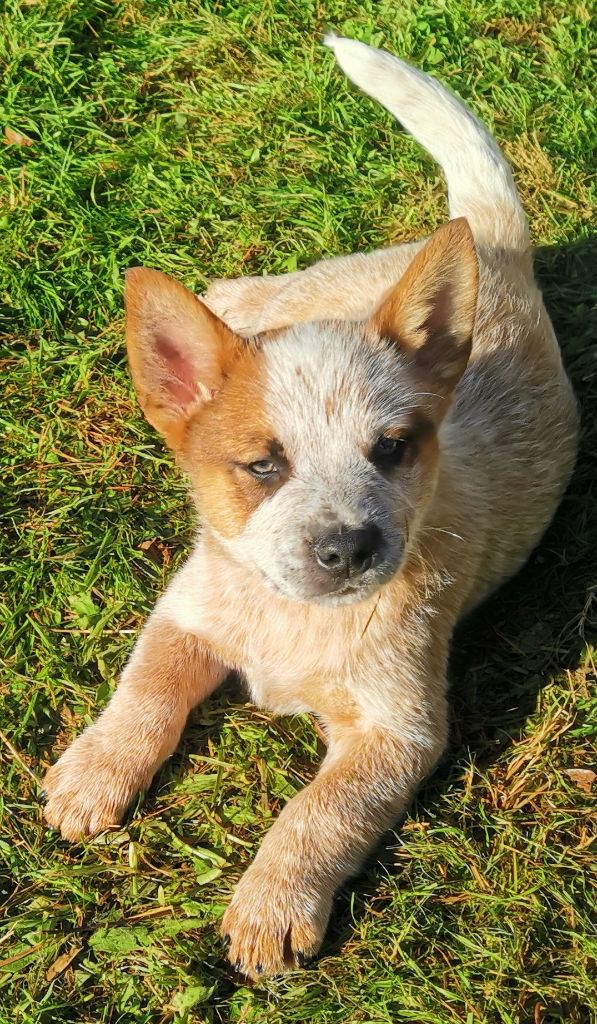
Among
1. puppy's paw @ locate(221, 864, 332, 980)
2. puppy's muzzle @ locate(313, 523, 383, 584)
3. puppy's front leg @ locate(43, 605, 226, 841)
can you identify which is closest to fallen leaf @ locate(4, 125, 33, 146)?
puppy's front leg @ locate(43, 605, 226, 841)

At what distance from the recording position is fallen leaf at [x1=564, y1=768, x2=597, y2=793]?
11.9 feet

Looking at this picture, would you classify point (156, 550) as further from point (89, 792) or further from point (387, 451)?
point (387, 451)

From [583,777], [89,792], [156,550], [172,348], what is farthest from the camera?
[156,550]

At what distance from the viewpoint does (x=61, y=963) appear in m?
3.21

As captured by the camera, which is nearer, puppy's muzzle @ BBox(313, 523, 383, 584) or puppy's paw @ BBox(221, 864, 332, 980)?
puppy's muzzle @ BBox(313, 523, 383, 584)

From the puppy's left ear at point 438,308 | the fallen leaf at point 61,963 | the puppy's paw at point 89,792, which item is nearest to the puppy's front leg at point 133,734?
the puppy's paw at point 89,792

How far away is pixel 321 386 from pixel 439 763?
4.76 ft

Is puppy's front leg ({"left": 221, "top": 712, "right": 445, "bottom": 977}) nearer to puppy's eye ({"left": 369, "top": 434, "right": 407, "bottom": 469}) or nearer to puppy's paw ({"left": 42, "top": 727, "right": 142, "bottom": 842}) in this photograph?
puppy's paw ({"left": 42, "top": 727, "right": 142, "bottom": 842})

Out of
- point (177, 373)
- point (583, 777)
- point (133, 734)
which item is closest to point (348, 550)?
point (177, 373)

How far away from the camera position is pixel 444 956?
324 cm

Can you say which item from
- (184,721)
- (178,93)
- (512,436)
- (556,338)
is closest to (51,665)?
(184,721)

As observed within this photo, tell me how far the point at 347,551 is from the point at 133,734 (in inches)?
44.3

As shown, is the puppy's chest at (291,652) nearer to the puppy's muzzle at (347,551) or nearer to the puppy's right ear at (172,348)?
the puppy's muzzle at (347,551)

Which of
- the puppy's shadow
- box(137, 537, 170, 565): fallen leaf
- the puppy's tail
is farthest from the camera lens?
the puppy's tail
